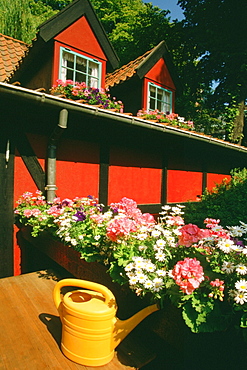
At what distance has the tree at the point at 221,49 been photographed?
11.2 m

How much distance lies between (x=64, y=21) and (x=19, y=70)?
157cm

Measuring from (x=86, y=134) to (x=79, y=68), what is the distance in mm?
2093

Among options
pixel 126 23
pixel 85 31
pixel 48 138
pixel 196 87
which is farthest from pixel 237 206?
pixel 126 23

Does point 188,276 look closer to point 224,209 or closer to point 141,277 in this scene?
point 141,277

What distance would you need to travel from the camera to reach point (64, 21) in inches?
211

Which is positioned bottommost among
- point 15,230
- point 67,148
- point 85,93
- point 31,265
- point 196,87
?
point 31,265

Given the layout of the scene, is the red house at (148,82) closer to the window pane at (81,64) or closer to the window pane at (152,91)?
the window pane at (152,91)

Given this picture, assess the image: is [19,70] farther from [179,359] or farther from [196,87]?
[196,87]

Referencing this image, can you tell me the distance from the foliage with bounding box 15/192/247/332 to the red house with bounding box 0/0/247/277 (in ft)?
6.32

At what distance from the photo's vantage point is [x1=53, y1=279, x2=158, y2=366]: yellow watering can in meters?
1.62

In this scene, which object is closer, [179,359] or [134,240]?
[179,359]

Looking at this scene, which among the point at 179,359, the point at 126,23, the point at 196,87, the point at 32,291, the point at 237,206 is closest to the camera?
the point at 179,359

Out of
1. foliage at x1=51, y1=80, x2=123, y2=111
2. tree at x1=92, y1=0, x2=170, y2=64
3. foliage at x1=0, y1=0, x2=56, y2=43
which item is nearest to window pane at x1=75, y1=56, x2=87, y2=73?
foliage at x1=51, y1=80, x2=123, y2=111

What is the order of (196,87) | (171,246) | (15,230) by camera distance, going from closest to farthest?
(171,246) → (15,230) → (196,87)
